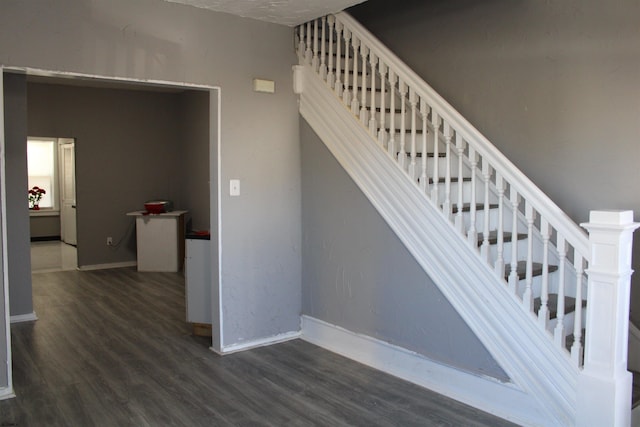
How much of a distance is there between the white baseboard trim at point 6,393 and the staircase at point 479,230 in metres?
2.61

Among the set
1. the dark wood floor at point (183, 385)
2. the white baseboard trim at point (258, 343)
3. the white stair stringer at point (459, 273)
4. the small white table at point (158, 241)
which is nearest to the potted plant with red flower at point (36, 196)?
the small white table at point (158, 241)

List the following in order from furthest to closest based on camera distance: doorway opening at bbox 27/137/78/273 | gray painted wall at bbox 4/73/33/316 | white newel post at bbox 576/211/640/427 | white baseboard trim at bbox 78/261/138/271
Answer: doorway opening at bbox 27/137/78/273 < white baseboard trim at bbox 78/261/138/271 < gray painted wall at bbox 4/73/33/316 < white newel post at bbox 576/211/640/427

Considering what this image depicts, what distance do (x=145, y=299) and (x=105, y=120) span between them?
3468 millimetres

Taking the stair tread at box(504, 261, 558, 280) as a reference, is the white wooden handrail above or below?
above

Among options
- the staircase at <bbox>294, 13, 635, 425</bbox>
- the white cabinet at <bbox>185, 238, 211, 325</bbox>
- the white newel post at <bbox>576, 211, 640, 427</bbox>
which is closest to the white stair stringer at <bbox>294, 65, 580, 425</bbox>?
the staircase at <bbox>294, 13, 635, 425</bbox>

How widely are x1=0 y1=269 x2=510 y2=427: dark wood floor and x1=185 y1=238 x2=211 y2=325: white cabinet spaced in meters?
0.23

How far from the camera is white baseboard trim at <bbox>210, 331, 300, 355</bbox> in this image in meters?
4.12

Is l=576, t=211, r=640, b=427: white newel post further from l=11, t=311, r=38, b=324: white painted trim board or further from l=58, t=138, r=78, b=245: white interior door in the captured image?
l=58, t=138, r=78, b=245: white interior door

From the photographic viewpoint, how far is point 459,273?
10.5ft

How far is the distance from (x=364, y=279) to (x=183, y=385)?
1436 mm

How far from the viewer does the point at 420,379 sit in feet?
11.5

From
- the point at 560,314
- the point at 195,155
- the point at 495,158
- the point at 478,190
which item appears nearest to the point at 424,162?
the point at 495,158

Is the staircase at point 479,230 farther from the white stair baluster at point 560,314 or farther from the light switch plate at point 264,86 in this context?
the light switch plate at point 264,86

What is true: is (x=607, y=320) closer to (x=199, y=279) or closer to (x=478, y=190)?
(x=478, y=190)
